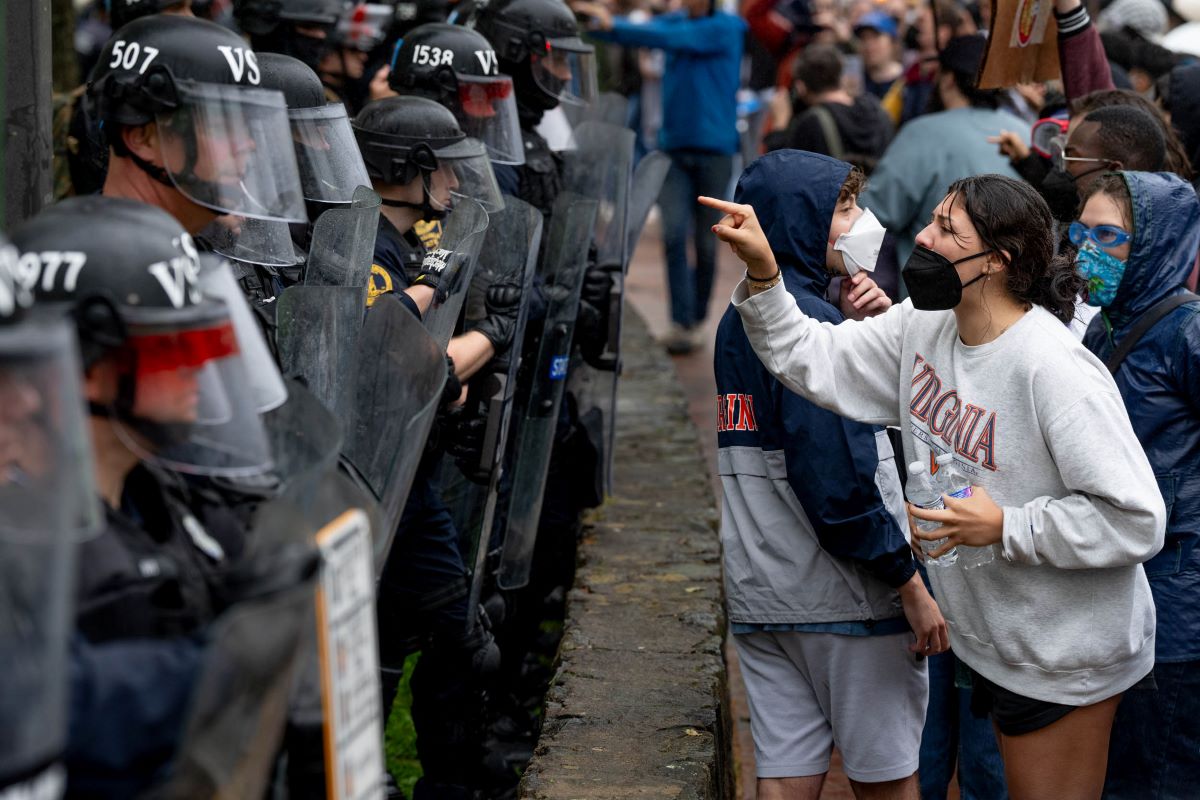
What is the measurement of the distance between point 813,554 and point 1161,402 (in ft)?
3.08

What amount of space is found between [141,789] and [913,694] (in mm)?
2201

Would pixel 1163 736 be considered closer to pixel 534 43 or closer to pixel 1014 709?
pixel 1014 709

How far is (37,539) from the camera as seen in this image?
4.75 ft

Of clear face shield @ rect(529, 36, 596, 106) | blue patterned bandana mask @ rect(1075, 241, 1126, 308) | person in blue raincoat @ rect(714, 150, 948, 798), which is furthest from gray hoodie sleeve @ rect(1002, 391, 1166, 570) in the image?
clear face shield @ rect(529, 36, 596, 106)

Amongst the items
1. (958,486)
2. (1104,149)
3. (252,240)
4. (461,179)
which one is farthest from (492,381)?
(1104,149)

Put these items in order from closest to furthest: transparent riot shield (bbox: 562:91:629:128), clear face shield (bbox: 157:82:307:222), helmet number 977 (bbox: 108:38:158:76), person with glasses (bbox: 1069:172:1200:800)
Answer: clear face shield (bbox: 157:82:307:222) → helmet number 977 (bbox: 108:38:158:76) → person with glasses (bbox: 1069:172:1200:800) → transparent riot shield (bbox: 562:91:629:128)

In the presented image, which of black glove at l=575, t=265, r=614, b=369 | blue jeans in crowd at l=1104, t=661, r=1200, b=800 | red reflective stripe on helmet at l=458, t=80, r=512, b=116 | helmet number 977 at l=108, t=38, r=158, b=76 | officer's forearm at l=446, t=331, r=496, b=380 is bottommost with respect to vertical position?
blue jeans in crowd at l=1104, t=661, r=1200, b=800

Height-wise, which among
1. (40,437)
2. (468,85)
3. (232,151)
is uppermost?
(40,437)

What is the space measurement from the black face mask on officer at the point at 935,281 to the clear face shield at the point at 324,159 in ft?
4.70

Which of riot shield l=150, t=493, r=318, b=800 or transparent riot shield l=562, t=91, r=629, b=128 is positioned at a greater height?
riot shield l=150, t=493, r=318, b=800

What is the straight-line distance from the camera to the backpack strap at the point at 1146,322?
357 cm

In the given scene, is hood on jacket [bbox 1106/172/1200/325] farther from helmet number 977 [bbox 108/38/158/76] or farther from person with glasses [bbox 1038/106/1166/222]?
helmet number 977 [bbox 108/38/158/76]

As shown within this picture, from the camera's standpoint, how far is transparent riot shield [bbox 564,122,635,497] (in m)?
5.36

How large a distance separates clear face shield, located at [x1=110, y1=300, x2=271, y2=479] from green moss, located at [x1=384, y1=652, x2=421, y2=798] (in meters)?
2.69
